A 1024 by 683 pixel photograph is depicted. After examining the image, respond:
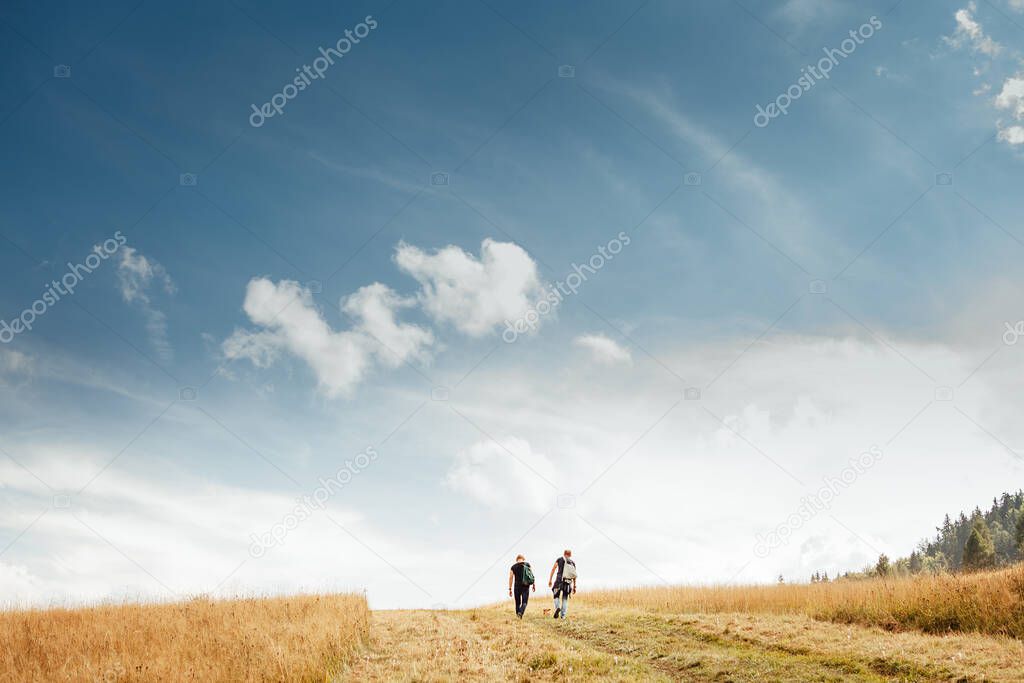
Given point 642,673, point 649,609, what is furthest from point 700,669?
point 649,609

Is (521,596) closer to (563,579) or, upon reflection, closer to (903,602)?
(563,579)

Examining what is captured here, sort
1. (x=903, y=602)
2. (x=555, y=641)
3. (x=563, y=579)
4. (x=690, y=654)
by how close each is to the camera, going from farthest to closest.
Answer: (x=563, y=579) → (x=903, y=602) → (x=555, y=641) → (x=690, y=654)

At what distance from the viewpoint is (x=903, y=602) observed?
68.6 feet

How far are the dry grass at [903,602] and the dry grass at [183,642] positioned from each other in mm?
14724

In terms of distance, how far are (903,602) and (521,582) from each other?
13.1 meters

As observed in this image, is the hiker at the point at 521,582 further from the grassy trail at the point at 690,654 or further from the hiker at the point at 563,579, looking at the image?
the grassy trail at the point at 690,654

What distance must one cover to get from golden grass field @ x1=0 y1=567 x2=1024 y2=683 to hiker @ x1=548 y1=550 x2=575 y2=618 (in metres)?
1.07

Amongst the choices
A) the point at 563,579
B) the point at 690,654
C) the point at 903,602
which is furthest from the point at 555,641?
the point at 903,602

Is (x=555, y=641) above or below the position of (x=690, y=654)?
above

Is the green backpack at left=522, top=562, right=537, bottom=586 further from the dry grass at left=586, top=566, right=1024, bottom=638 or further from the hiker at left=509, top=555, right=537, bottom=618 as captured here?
the dry grass at left=586, top=566, right=1024, bottom=638

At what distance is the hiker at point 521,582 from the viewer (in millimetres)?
26219

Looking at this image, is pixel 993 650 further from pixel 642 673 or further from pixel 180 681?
pixel 180 681

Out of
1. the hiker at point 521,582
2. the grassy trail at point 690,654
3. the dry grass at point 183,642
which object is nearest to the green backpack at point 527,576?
the hiker at point 521,582

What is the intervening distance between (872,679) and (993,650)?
158 inches
